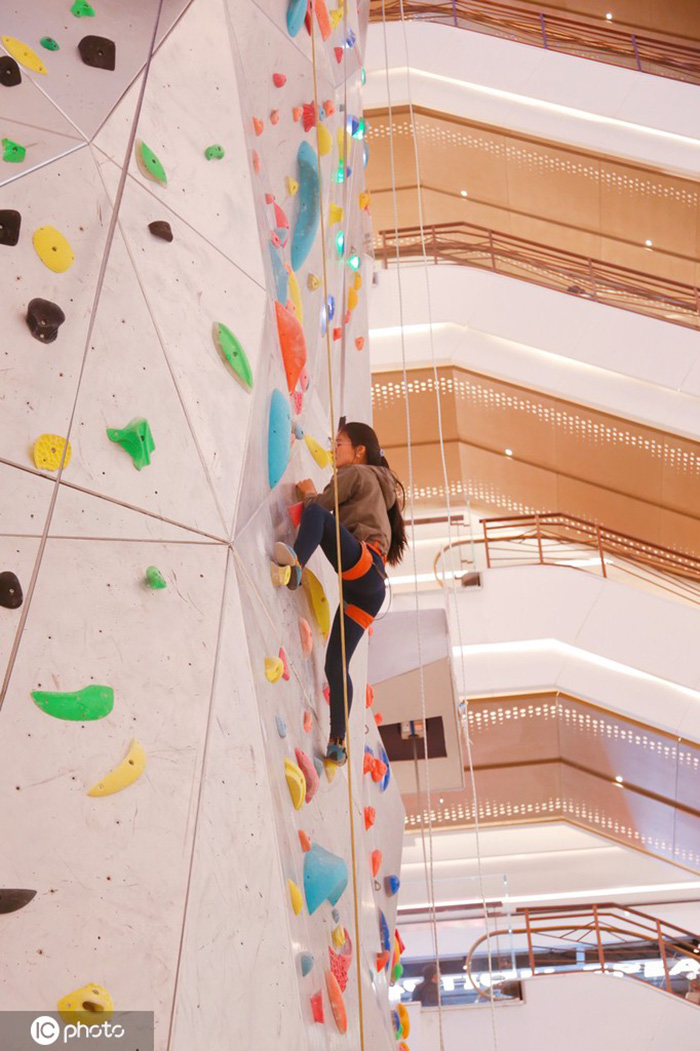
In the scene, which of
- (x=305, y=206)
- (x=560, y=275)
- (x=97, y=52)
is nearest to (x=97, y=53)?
(x=97, y=52)

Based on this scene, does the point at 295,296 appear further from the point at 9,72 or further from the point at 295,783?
the point at 295,783

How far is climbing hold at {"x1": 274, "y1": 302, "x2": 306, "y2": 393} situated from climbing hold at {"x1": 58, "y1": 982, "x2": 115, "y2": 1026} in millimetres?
1565

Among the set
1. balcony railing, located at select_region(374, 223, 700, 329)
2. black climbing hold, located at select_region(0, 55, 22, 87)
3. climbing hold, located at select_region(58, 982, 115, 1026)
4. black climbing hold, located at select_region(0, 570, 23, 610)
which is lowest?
climbing hold, located at select_region(58, 982, 115, 1026)

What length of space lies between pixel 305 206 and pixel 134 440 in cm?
134

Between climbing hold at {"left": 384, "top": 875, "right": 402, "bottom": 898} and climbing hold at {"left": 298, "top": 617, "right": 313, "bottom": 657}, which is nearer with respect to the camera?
climbing hold at {"left": 298, "top": 617, "right": 313, "bottom": 657}

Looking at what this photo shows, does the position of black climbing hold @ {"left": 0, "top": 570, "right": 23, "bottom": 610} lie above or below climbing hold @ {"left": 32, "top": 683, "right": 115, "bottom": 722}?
above

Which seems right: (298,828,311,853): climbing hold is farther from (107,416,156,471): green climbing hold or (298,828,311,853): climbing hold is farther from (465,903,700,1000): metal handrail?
(465,903,700,1000): metal handrail

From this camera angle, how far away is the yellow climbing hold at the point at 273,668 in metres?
2.41

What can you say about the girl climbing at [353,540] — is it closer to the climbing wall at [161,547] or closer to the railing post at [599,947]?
the climbing wall at [161,547]

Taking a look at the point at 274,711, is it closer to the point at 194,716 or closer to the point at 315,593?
the point at 194,716

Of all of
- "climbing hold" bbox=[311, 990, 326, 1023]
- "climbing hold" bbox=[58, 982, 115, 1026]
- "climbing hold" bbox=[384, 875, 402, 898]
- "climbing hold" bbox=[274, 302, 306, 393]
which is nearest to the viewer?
"climbing hold" bbox=[58, 982, 115, 1026]

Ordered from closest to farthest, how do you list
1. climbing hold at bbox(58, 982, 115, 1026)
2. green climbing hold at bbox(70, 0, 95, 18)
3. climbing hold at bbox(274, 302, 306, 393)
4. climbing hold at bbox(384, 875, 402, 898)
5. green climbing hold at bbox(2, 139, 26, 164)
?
1. climbing hold at bbox(58, 982, 115, 1026)
2. green climbing hold at bbox(2, 139, 26, 164)
3. green climbing hold at bbox(70, 0, 95, 18)
4. climbing hold at bbox(274, 302, 306, 393)
5. climbing hold at bbox(384, 875, 402, 898)

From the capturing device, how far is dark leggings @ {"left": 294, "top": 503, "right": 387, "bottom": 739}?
2822 millimetres

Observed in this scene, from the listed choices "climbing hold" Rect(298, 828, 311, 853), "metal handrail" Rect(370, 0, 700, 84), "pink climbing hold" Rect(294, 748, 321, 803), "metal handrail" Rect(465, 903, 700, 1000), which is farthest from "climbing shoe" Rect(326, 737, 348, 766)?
"metal handrail" Rect(370, 0, 700, 84)
